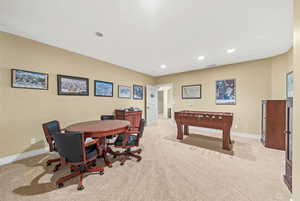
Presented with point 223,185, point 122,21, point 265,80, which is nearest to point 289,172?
point 223,185

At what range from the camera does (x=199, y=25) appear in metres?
2.07

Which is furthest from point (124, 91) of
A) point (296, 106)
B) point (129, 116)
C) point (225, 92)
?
point (296, 106)

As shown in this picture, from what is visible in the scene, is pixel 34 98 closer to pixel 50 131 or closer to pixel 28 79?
pixel 28 79

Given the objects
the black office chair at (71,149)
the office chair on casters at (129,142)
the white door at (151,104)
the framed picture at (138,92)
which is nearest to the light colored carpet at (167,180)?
the office chair on casters at (129,142)

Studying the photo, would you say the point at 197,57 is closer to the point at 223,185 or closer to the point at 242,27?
the point at 242,27

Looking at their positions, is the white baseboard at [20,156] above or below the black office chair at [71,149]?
below

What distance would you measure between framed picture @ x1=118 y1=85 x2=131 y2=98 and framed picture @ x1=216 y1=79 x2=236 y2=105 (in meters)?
3.65

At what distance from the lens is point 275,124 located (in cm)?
295

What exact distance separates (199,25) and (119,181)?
3.01m

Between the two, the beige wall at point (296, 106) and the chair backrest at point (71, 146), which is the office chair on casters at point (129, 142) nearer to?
the chair backrest at point (71, 146)

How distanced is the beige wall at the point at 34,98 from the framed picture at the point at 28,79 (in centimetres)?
8

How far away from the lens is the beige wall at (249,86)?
3.39 m

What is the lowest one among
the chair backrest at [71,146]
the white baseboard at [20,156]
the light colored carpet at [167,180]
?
the light colored carpet at [167,180]

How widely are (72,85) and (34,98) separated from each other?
33.5 inches
